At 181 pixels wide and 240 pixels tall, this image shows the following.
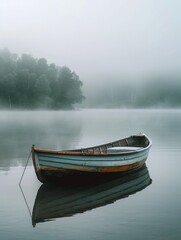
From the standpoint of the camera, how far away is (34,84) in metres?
104

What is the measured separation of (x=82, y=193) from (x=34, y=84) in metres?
90.3

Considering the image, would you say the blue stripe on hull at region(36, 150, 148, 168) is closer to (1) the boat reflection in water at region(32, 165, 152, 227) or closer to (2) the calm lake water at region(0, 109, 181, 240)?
(1) the boat reflection in water at region(32, 165, 152, 227)

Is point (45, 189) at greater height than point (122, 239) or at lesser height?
lesser

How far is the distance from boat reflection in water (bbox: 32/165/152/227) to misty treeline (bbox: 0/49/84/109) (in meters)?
85.9

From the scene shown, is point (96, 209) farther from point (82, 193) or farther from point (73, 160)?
point (73, 160)

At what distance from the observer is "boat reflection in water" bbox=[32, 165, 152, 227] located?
14.0 meters

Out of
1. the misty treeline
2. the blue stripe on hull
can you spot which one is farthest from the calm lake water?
the misty treeline

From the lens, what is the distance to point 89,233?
37.8 ft

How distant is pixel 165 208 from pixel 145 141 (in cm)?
1202

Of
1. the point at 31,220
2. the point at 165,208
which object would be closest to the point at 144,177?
the point at 165,208

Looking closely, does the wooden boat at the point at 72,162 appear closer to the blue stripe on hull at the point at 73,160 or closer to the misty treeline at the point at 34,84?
the blue stripe on hull at the point at 73,160

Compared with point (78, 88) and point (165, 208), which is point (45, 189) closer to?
point (165, 208)

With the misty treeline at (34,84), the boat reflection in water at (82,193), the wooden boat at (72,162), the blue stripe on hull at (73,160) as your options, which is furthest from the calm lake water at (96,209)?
the misty treeline at (34,84)

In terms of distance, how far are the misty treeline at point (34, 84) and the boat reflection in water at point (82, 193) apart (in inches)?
3384
